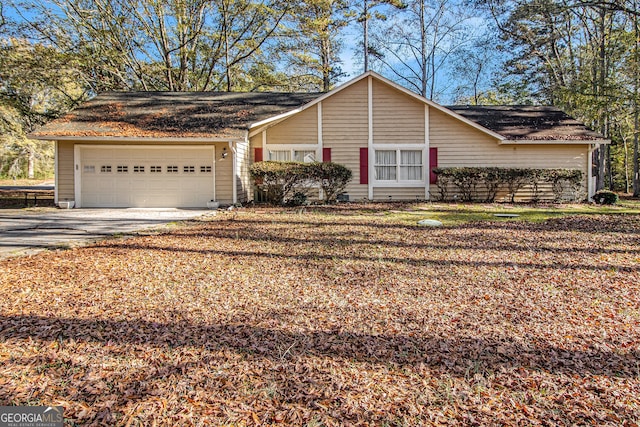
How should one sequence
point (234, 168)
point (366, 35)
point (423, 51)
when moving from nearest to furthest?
point (234, 168) → point (366, 35) → point (423, 51)

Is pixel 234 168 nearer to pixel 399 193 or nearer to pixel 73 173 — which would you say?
pixel 73 173

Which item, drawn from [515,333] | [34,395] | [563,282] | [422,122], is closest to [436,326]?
[515,333]

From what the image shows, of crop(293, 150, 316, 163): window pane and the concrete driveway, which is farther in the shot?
crop(293, 150, 316, 163): window pane

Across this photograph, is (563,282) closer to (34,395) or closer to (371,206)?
(34,395)

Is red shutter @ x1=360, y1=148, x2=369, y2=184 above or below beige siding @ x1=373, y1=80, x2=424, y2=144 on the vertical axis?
below

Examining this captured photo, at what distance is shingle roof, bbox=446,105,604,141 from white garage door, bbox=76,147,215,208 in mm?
10393

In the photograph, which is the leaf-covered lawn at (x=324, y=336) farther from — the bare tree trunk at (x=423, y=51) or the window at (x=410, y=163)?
the bare tree trunk at (x=423, y=51)

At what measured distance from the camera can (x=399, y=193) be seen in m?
14.0

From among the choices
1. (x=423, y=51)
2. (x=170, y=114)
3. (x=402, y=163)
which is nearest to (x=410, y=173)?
(x=402, y=163)

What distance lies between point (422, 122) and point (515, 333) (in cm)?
1160

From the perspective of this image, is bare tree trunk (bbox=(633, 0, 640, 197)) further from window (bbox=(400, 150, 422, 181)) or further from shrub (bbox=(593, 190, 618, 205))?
window (bbox=(400, 150, 422, 181))

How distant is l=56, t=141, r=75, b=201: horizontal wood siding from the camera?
11.9 m

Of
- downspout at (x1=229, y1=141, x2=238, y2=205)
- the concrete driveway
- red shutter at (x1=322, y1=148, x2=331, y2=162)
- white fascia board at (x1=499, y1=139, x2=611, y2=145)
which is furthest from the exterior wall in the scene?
white fascia board at (x1=499, y1=139, x2=611, y2=145)

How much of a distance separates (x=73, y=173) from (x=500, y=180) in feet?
44.9
